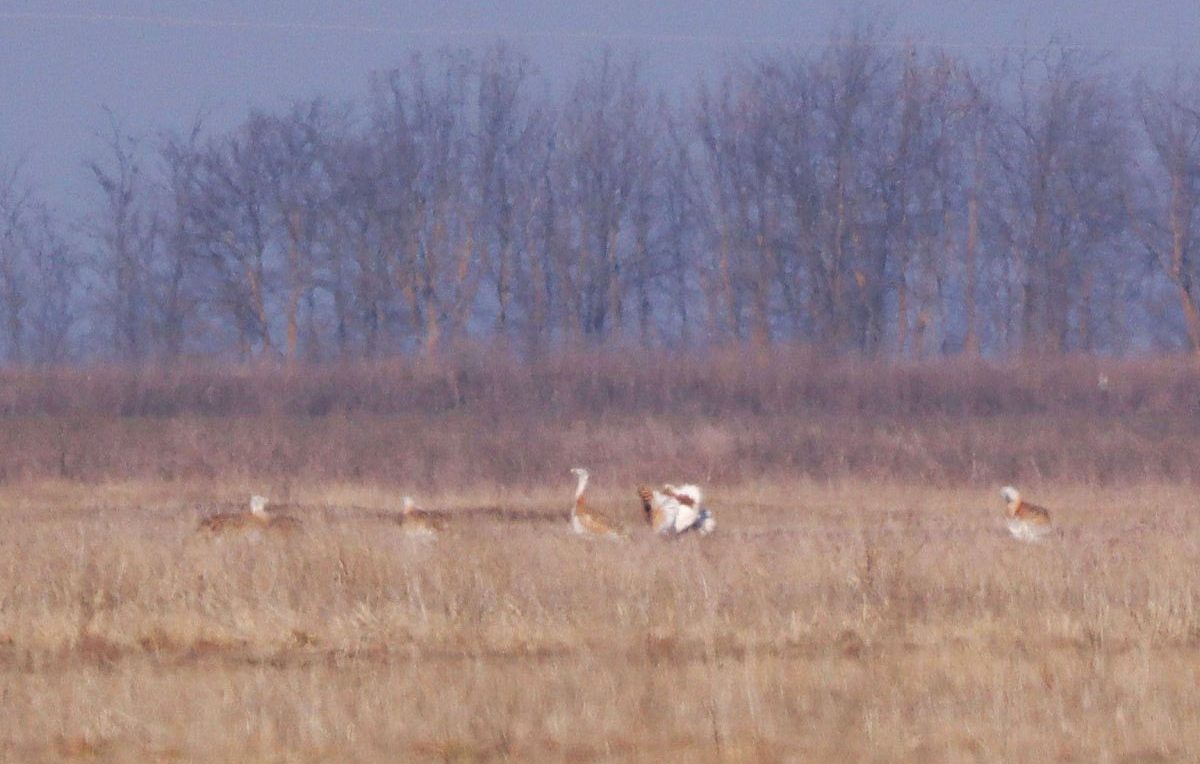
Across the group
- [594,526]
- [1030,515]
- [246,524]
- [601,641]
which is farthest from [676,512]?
[601,641]

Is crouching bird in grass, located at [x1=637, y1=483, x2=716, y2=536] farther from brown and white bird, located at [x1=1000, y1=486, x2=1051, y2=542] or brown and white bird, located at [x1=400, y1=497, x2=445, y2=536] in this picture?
brown and white bird, located at [x1=1000, y1=486, x2=1051, y2=542]

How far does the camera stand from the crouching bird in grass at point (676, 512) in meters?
20.8

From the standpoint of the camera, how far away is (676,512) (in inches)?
835

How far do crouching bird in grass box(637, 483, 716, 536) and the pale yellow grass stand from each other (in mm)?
3723

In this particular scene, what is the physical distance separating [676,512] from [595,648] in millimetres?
9935

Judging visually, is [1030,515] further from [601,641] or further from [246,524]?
[601,641]

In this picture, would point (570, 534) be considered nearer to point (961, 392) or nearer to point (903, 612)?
point (903, 612)

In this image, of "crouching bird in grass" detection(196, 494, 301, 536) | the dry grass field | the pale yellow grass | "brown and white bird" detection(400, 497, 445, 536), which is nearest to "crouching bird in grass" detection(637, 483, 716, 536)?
the dry grass field

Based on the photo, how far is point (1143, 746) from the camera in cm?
866

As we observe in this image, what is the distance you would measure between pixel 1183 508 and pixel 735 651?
14.8 m

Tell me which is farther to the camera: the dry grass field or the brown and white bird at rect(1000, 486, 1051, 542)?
the brown and white bird at rect(1000, 486, 1051, 542)

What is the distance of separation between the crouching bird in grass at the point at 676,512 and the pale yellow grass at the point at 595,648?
147 inches

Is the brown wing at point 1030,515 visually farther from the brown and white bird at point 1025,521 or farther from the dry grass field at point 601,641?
the dry grass field at point 601,641

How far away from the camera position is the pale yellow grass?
8.91 metres
